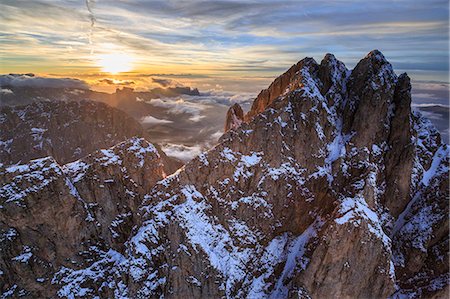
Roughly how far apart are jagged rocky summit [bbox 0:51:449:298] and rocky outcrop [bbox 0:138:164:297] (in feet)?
1.15

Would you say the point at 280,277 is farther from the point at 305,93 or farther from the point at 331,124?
the point at 305,93

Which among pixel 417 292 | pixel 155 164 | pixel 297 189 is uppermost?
pixel 155 164

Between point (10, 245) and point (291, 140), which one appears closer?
point (10, 245)

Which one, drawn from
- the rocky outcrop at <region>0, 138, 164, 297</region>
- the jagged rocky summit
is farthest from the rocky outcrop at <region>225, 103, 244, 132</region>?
the rocky outcrop at <region>0, 138, 164, 297</region>

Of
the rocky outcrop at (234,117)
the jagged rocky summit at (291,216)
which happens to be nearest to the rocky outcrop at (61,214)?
the jagged rocky summit at (291,216)

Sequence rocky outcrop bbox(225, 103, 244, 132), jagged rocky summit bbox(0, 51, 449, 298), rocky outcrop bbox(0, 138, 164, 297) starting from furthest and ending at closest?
rocky outcrop bbox(225, 103, 244, 132) < jagged rocky summit bbox(0, 51, 449, 298) < rocky outcrop bbox(0, 138, 164, 297)

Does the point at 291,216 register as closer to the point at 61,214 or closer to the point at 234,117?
the point at 234,117

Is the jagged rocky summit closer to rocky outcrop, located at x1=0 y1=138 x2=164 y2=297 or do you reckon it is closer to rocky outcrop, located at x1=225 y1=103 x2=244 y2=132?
rocky outcrop, located at x1=0 y1=138 x2=164 y2=297

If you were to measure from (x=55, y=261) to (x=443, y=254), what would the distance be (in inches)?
3804

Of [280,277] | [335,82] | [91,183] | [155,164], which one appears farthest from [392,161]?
[91,183]

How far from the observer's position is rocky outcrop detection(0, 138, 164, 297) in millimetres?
65625

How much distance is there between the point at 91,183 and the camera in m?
75.0

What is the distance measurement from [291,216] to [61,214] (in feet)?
184

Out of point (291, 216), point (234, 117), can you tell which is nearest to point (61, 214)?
point (291, 216)
